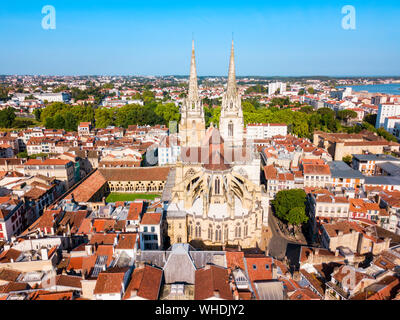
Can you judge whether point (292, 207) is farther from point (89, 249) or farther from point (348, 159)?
point (348, 159)

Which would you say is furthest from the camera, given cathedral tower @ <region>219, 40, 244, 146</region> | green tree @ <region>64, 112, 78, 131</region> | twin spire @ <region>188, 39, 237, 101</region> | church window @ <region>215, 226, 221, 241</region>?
Answer: green tree @ <region>64, 112, 78, 131</region>

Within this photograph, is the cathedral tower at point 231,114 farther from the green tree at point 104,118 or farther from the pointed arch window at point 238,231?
the green tree at point 104,118

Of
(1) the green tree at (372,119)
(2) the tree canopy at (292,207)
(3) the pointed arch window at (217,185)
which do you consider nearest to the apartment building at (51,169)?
(3) the pointed arch window at (217,185)

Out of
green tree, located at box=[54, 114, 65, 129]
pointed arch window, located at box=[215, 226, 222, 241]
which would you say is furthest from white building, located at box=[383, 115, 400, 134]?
green tree, located at box=[54, 114, 65, 129]

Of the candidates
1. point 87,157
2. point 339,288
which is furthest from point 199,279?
point 87,157

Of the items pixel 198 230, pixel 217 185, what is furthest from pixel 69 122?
pixel 198 230

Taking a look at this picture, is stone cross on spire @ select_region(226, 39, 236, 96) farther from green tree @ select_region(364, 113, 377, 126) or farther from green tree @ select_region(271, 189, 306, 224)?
green tree @ select_region(364, 113, 377, 126)
